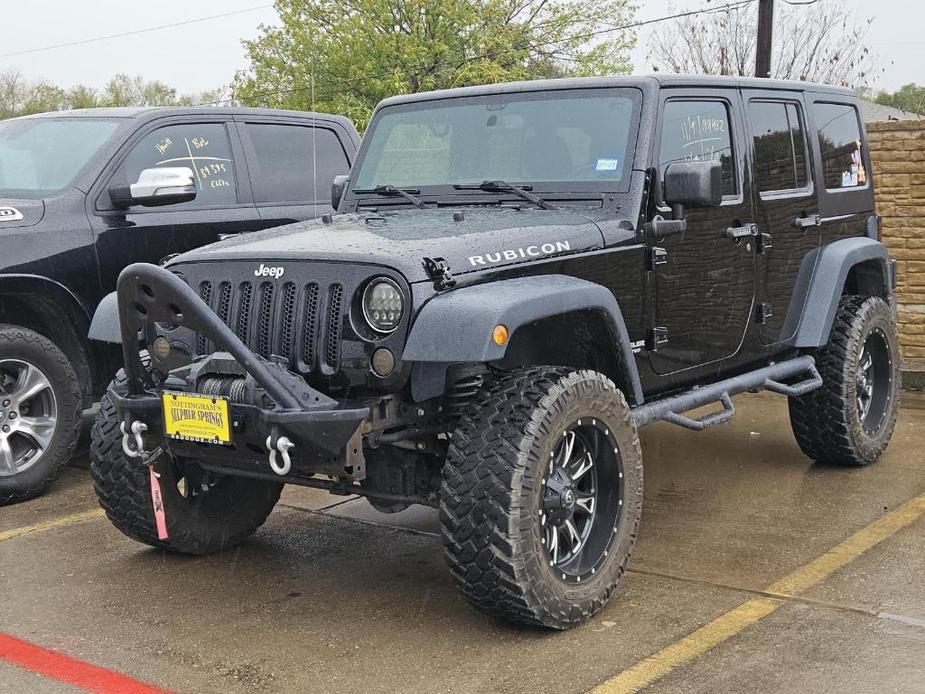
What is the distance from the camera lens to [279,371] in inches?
153

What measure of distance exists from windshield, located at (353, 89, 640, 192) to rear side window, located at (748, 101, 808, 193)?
1.05 meters

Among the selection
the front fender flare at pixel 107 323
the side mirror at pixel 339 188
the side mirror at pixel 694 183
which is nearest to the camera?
the front fender flare at pixel 107 323

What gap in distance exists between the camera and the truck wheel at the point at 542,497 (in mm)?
3883

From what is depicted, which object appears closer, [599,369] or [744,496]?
[599,369]

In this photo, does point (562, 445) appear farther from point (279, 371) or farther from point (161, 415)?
point (161, 415)

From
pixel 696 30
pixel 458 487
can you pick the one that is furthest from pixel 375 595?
pixel 696 30

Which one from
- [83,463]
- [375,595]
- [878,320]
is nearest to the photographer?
[375,595]

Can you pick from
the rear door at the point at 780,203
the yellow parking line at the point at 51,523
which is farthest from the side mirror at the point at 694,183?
the yellow parking line at the point at 51,523

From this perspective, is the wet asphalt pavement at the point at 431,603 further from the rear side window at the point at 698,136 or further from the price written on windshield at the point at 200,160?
the price written on windshield at the point at 200,160

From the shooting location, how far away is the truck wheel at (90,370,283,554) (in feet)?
15.5

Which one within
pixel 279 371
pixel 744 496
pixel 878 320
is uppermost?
pixel 279 371

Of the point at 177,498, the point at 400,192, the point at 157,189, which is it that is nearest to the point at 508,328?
the point at 400,192

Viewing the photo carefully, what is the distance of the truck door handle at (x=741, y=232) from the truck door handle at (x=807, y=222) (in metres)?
0.42

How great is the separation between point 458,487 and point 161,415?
1102mm
